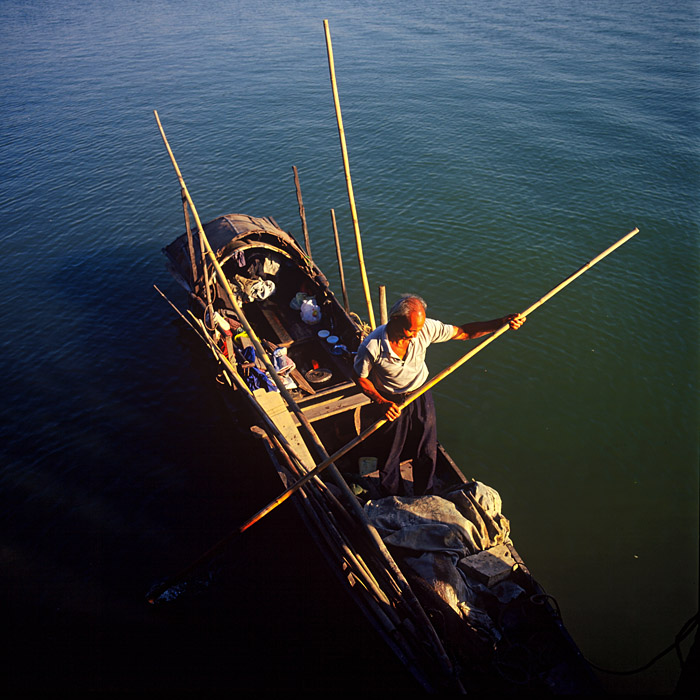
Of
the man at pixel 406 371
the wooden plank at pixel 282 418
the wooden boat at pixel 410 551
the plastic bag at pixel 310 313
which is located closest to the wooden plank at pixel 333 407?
the wooden boat at pixel 410 551

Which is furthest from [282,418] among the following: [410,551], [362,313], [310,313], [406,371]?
[362,313]

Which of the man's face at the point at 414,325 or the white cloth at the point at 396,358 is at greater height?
the man's face at the point at 414,325

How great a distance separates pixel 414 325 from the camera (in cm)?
579

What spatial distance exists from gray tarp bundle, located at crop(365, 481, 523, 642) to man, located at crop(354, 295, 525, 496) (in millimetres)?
617

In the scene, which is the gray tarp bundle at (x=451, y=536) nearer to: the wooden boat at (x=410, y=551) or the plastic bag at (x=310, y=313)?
the wooden boat at (x=410, y=551)

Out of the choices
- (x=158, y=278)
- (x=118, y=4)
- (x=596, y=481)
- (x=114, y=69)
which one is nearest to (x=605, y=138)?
(x=596, y=481)

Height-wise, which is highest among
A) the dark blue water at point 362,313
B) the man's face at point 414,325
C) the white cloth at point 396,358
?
the man's face at point 414,325

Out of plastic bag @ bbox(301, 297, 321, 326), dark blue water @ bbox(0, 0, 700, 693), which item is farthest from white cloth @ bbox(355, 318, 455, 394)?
plastic bag @ bbox(301, 297, 321, 326)

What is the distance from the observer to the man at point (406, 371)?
6.02 metres

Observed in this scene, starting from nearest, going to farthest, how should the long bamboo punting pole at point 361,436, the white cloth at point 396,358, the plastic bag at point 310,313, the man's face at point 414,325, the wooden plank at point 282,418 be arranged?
the man's face at point 414,325 → the long bamboo punting pole at point 361,436 → the white cloth at point 396,358 → the wooden plank at point 282,418 → the plastic bag at point 310,313

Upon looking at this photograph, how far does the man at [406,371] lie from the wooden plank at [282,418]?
1399 mm

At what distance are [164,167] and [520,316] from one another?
72.1ft

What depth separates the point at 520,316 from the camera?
631 cm

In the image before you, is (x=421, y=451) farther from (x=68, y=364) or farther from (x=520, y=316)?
(x=68, y=364)
